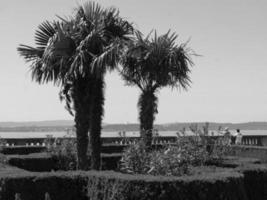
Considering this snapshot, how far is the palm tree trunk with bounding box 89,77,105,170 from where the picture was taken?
52.2 ft

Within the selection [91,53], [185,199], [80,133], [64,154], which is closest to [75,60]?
[91,53]

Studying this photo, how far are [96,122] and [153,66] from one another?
3021mm

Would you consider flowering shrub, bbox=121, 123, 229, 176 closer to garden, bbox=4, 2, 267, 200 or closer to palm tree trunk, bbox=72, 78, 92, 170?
garden, bbox=4, 2, 267, 200

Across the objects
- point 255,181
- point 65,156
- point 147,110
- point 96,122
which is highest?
point 147,110

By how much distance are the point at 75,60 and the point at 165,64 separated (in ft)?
13.6

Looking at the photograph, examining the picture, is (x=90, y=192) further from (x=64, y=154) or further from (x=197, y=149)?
(x=64, y=154)

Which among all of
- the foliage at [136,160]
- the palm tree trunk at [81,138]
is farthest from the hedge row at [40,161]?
the foliage at [136,160]

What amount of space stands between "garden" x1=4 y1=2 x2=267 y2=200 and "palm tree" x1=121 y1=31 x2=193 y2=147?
32 mm

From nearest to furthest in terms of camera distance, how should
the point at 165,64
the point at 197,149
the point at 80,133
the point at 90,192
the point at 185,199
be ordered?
the point at 185,199
the point at 90,192
the point at 197,149
the point at 80,133
the point at 165,64

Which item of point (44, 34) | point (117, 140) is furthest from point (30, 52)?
point (117, 140)

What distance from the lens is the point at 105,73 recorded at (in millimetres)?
15453

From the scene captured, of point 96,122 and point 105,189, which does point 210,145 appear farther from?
point 105,189

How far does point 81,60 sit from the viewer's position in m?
14.8

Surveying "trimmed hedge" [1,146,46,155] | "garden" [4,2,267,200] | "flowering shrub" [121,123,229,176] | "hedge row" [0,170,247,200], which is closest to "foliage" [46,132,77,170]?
"garden" [4,2,267,200]
